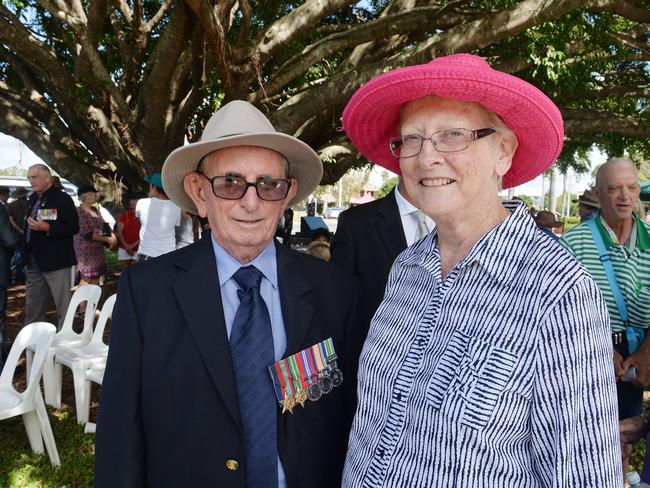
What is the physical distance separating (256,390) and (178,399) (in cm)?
26

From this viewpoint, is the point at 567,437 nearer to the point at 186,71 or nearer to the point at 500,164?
the point at 500,164

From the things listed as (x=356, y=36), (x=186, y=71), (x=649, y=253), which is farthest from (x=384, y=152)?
(x=186, y=71)

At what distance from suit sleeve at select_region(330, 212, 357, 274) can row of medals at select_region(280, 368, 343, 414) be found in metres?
0.90

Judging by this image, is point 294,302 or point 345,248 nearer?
point 294,302

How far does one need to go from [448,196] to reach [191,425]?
113cm

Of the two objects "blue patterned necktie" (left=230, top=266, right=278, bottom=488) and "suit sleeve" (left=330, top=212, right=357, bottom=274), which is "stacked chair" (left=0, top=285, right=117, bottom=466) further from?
"blue patterned necktie" (left=230, top=266, right=278, bottom=488)

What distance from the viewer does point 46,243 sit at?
20.4 feet

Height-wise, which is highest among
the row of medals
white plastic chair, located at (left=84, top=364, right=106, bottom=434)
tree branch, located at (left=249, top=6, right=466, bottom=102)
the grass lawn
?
tree branch, located at (left=249, top=6, right=466, bottom=102)

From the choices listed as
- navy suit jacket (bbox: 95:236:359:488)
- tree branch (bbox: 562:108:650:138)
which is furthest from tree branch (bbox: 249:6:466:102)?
navy suit jacket (bbox: 95:236:359:488)

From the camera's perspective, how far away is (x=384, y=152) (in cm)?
207

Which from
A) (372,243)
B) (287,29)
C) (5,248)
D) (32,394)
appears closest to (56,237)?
(5,248)

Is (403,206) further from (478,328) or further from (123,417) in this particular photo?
(123,417)

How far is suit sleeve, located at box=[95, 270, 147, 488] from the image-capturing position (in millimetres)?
1662

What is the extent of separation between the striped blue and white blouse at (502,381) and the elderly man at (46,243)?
19.4 feet
